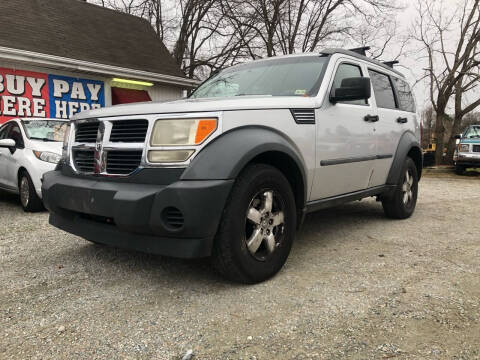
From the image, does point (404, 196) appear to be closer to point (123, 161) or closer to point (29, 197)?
point (123, 161)

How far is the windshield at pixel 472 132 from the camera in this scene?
13.1 m

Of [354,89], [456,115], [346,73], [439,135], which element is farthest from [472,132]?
[354,89]

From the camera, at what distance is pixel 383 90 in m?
4.70

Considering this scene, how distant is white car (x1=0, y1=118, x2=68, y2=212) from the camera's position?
5.62m

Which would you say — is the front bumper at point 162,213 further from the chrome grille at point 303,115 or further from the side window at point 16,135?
the side window at point 16,135

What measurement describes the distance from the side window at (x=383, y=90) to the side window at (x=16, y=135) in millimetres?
5122

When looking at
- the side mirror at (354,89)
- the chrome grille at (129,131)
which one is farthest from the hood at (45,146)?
the side mirror at (354,89)

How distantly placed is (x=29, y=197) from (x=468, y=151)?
41.5 ft

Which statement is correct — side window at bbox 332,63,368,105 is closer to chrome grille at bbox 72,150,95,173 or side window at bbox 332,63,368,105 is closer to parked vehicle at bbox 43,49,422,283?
parked vehicle at bbox 43,49,422,283

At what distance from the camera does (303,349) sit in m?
2.01

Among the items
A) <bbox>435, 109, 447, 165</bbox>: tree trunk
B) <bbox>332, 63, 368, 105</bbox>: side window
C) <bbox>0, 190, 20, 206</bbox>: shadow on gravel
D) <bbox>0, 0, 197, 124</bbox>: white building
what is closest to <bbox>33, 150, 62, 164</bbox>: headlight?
<bbox>0, 190, 20, 206</bbox>: shadow on gravel

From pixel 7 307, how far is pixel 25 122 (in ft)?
15.6

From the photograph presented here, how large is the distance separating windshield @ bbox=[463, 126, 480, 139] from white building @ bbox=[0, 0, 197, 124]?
31.4 feet

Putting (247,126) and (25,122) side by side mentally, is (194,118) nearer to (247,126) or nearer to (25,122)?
(247,126)
